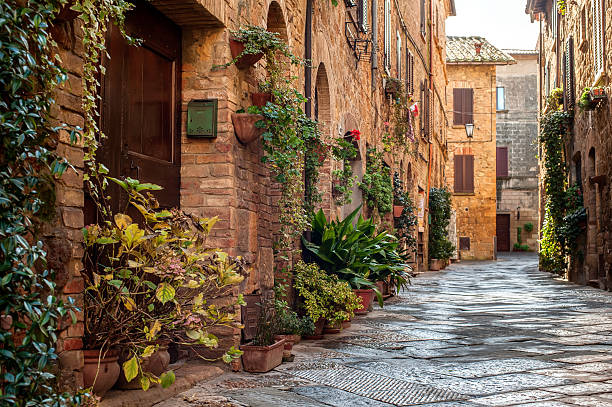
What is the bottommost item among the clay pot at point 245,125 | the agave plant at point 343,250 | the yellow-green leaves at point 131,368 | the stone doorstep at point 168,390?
the stone doorstep at point 168,390

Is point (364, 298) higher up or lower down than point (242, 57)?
lower down

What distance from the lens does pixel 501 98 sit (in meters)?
33.3

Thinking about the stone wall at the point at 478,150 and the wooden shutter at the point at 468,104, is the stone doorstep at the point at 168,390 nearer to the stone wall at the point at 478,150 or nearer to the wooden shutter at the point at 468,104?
the stone wall at the point at 478,150

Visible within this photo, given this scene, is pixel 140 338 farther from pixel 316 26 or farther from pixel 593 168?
pixel 593 168

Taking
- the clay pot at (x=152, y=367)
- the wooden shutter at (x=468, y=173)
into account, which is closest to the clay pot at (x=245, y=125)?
the clay pot at (x=152, y=367)

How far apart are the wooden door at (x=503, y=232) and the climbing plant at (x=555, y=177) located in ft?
56.2

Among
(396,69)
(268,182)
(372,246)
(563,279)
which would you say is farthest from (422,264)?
(268,182)

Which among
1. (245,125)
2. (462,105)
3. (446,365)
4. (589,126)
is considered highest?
(462,105)

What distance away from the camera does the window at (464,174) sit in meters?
29.9

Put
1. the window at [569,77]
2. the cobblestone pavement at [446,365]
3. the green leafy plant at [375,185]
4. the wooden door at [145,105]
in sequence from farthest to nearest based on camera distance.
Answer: the window at [569,77] → the green leafy plant at [375,185] → the wooden door at [145,105] → the cobblestone pavement at [446,365]

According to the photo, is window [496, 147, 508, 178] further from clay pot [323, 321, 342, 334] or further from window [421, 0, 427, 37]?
clay pot [323, 321, 342, 334]

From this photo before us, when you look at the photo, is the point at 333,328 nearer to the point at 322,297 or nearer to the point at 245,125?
the point at 322,297

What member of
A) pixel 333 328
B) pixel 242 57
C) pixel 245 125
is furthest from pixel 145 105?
pixel 333 328

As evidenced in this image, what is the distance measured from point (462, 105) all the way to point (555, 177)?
50.0ft
